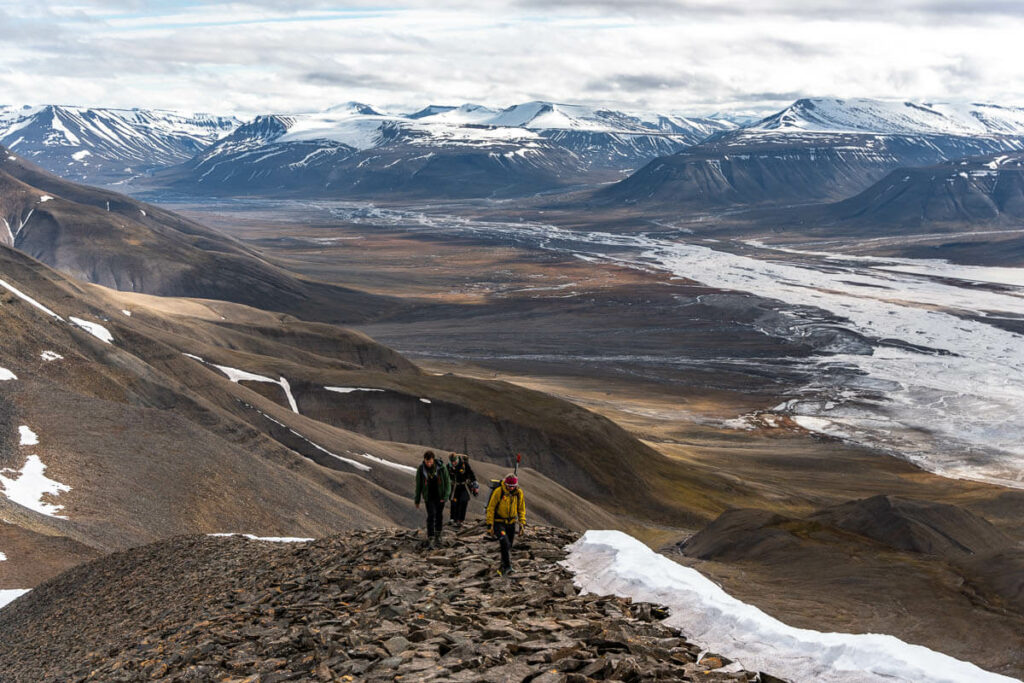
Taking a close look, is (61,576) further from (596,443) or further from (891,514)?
(596,443)

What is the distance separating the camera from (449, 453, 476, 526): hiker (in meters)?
25.8

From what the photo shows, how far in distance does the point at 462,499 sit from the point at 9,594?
1781 cm

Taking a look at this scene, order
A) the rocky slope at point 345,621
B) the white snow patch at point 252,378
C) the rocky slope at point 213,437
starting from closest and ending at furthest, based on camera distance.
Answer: the rocky slope at point 345,621 < the rocky slope at point 213,437 < the white snow patch at point 252,378

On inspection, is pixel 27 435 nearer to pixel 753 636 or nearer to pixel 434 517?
pixel 434 517

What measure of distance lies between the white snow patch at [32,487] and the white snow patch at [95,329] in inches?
1261

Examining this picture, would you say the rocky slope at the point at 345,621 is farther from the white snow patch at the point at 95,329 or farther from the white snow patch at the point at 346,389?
the white snow patch at the point at 346,389

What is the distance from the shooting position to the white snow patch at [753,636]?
1559cm

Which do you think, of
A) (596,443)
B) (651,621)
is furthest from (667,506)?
(651,621)

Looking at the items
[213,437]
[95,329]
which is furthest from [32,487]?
[95,329]

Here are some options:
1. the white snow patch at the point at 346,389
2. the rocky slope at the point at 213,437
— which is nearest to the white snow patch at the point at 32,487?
the rocky slope at the point at 213,437

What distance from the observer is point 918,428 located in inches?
4811

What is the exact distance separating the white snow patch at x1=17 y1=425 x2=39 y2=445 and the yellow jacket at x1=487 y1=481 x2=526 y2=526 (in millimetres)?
32019

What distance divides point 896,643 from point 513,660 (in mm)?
6919

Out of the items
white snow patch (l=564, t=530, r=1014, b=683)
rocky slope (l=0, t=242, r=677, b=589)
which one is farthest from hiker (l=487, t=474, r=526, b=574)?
rocky slope (l=0, t=242, r=677, b=589)
